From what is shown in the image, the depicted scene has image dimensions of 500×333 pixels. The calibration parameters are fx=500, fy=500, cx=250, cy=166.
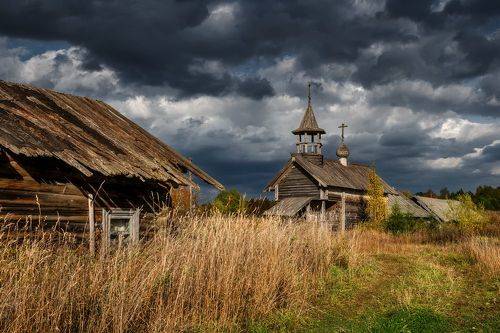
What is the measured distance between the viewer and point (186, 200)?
598 inches

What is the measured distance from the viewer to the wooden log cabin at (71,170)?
9.50 metres


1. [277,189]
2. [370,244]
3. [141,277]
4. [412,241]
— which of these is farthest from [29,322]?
[277,189]

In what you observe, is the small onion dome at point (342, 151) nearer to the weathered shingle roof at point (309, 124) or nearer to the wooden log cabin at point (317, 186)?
the wooden log cabin at point (317, 186)

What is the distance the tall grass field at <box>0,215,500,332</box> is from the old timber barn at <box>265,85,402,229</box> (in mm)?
19003

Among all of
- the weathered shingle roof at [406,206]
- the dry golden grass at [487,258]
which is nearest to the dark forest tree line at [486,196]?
the weathered shingle roof at [406,206]

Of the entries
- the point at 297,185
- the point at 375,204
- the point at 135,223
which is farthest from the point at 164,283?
the point at 375,204

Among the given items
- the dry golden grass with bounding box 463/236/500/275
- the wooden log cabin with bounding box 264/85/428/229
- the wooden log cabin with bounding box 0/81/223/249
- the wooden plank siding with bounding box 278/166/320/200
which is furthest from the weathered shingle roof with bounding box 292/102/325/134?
the wooden log cabin with bounding box 0/81/223/249

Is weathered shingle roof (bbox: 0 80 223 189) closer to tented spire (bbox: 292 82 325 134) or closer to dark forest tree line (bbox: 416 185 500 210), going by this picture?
tented spire (bbox: 292 82 325 134)

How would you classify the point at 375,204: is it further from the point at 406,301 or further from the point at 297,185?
the point at 406,301

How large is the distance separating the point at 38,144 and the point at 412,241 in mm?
19737

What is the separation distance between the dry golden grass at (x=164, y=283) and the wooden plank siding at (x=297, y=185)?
22.7 meters

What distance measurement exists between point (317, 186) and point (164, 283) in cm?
2650

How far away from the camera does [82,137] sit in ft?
37.4

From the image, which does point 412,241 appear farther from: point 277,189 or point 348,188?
point 277,189
